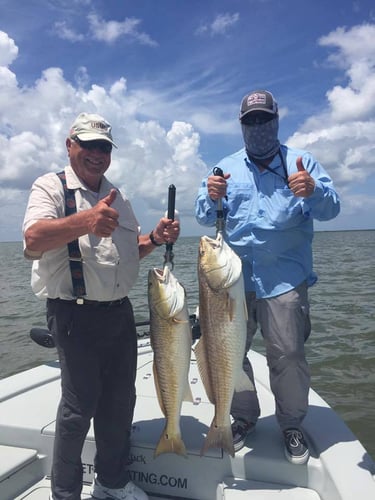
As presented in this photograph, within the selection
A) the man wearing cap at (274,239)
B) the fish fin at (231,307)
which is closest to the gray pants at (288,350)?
the man wearing cap at (274,239)

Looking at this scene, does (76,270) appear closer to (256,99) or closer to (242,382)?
(242,382)

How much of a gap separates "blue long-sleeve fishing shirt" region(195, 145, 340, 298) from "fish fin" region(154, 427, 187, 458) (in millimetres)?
1285

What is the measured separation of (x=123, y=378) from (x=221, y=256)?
1254 millimetres

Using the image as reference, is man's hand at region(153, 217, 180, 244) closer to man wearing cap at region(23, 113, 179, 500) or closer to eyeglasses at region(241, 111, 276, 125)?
man wearing cap at region(23, 113, 179, 500)

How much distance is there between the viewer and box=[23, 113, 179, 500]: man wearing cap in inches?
120

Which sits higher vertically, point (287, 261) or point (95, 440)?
point (287, 261)

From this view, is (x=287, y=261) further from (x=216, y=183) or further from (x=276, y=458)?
(x=276, y=458)

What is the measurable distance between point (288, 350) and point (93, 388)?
1.50 m

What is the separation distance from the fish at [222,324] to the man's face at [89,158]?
3.24ft

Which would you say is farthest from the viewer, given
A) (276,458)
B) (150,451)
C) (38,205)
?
(150,451)

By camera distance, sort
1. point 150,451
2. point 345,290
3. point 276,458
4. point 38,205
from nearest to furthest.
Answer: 1. point 38,205
2. point 276,458
3. point 150,451
4. point 345,290

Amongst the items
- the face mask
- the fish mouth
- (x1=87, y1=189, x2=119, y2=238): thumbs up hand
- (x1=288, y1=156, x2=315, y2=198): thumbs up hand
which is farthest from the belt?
the face mask

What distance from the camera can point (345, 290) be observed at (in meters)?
17.8

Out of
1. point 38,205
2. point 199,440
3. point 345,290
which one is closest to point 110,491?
point 199,440
